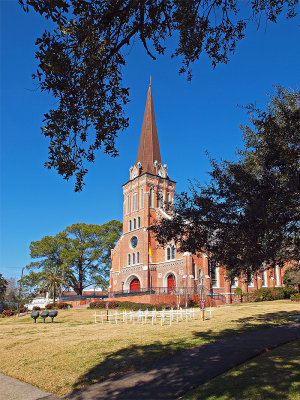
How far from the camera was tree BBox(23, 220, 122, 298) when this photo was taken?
5584cm

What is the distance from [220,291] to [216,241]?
35348mm

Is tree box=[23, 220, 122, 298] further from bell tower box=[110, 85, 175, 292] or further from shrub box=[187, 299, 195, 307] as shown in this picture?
shrub box=[187, 299, 195, 307]

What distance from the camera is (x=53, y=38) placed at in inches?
232

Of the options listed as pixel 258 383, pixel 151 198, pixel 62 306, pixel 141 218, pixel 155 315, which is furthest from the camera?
pixel 151 198

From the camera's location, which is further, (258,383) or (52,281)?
(52,281)

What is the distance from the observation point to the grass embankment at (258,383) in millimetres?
5773

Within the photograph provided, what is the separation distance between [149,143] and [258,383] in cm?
5188

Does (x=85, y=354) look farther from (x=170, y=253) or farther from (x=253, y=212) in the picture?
(x=170, y=253)

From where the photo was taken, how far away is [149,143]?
5650 centimetres

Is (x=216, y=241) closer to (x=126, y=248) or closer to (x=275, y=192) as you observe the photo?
(x=275, y=192)

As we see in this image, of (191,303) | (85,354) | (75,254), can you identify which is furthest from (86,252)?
(85,354)

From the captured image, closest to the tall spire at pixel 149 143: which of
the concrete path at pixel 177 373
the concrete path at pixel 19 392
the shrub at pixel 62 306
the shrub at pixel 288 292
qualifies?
the shrub at pixel 62 306

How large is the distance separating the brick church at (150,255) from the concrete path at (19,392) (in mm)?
32398

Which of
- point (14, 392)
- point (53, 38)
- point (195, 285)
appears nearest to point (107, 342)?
point (14, 392)
